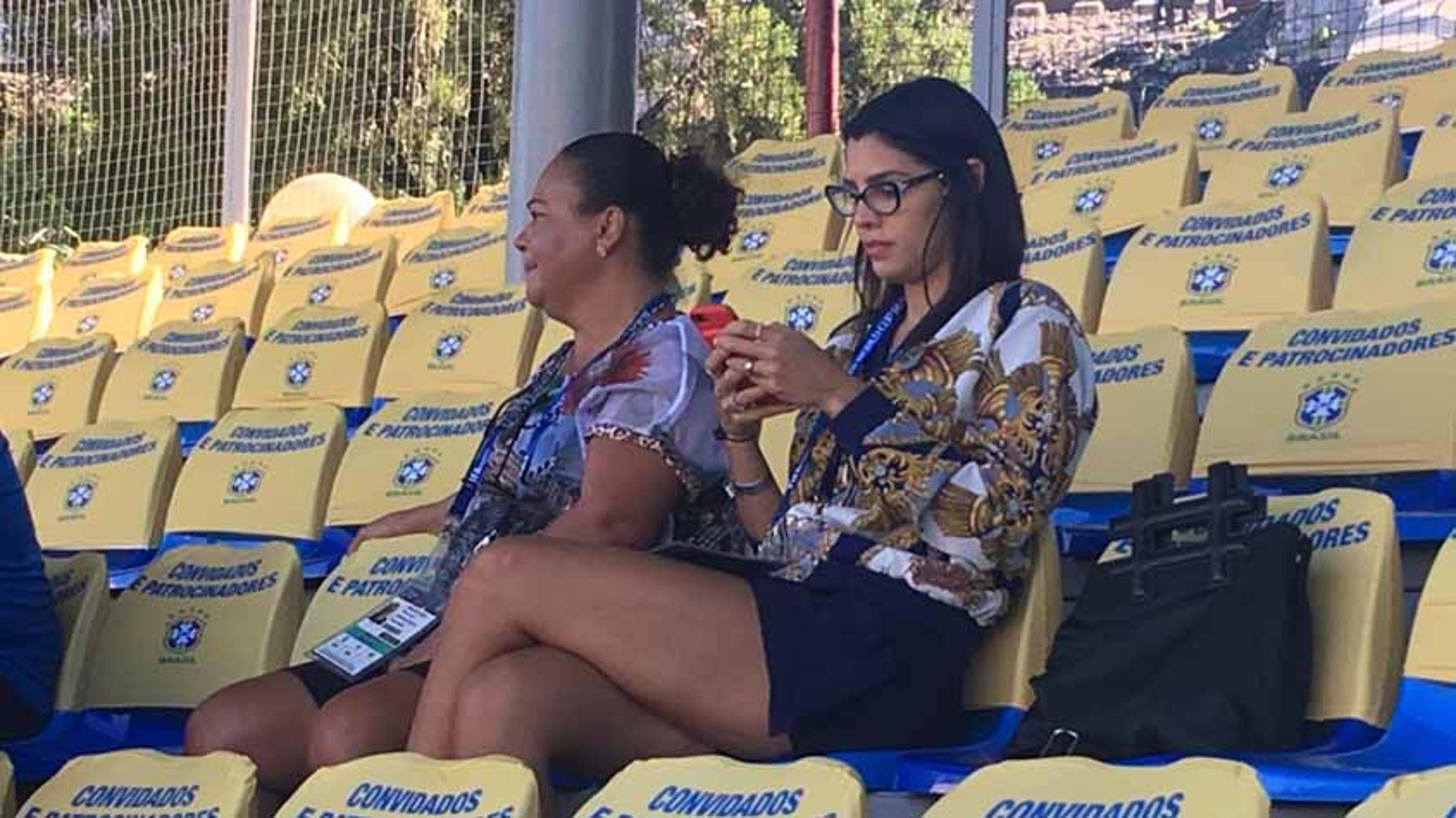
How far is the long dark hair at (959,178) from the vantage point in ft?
8.45

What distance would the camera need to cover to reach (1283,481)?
124 inches

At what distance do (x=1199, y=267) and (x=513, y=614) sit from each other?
6.52ft

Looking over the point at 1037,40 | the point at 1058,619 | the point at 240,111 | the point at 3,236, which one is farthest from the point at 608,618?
the point at 3,236

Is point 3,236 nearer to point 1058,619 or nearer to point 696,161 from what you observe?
point 696,161

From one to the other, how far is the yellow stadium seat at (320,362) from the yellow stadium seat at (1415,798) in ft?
11.8

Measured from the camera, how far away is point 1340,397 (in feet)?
10.2

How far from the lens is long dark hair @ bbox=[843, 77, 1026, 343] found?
101 inches

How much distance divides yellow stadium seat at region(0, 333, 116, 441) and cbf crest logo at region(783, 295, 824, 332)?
6.35 ft

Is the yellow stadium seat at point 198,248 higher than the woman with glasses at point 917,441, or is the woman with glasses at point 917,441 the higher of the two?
the woman with glasses at point 917,441

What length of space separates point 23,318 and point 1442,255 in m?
5.29

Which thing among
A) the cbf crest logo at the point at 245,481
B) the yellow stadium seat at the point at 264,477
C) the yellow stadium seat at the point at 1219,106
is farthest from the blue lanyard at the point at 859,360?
the yellow stadium seat at the point at 1219,106

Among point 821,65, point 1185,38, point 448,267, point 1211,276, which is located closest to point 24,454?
point 448,267

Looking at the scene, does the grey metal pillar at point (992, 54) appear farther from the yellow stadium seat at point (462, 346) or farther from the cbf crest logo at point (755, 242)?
the yellow stadium seat at point (462, 346)

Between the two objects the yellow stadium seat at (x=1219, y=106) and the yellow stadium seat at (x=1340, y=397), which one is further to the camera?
the yellow stadium seat at (x=1219, y=106)
